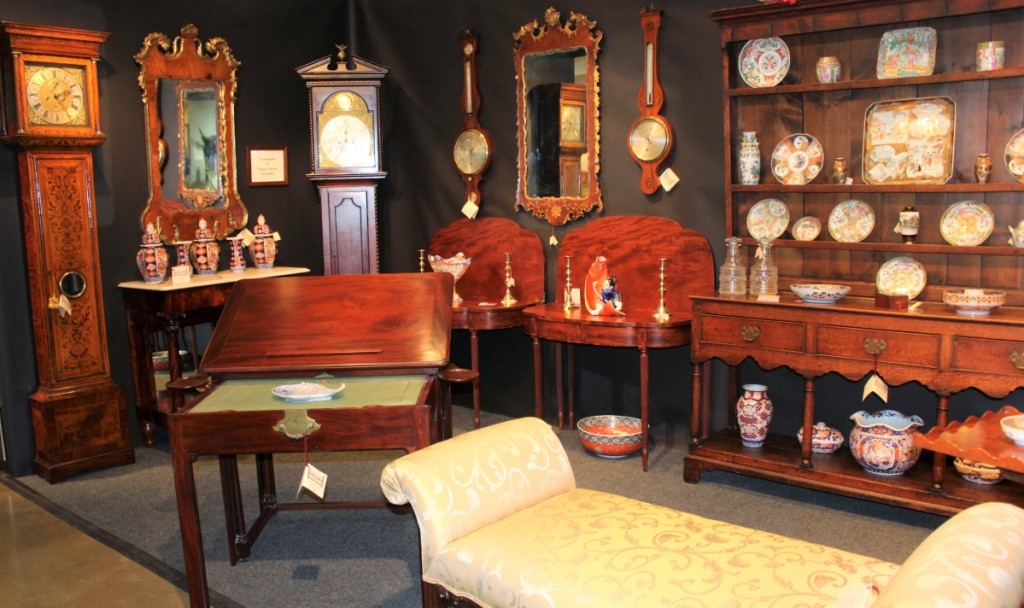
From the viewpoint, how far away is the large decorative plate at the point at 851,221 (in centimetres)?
422

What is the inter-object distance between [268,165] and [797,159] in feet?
11.6

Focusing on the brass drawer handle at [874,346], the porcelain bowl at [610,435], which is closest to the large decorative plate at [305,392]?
the porcelain bowl at [610,435]

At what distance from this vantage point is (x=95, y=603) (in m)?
3.30

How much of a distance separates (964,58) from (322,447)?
3329 mm

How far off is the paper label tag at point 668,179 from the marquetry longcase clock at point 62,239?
10.3ft

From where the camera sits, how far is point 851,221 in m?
4.25

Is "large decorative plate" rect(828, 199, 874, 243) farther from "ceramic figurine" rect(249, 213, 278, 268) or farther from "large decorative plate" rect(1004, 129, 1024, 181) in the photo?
"ceramic figurine" rect(249, 213, 278, 268)

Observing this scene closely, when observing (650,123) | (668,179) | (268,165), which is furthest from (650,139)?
(268,165)

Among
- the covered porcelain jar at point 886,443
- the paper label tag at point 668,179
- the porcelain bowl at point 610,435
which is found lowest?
the porcelain bowl at point 610,435

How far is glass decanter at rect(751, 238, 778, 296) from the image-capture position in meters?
4.23

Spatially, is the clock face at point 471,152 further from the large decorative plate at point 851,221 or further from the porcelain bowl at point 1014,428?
the porcelain bowl at point 1014,428

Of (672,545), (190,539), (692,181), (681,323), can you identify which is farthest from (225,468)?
(692,181)

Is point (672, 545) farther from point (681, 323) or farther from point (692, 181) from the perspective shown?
point (692, 181)

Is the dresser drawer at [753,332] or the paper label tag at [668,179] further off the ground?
the paper label tag at [668,179]
